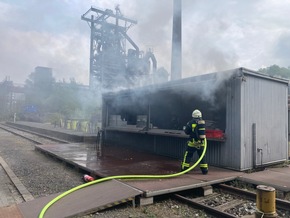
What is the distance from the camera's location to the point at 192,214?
4289 mm

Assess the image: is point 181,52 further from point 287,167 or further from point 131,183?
point 131,183

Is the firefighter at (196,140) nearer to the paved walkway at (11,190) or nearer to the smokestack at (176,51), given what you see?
the paved walkway at (11,190)

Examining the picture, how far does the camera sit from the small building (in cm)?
648

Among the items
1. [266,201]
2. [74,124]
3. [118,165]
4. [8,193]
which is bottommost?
[8,193]

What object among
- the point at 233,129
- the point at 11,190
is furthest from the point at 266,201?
the point at 11,190

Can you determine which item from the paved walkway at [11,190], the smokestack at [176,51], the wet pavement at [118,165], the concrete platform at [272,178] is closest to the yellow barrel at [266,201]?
the concrete platform at [272,178]

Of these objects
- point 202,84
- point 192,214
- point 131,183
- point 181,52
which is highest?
point 181,52

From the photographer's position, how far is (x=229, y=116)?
6652 mm

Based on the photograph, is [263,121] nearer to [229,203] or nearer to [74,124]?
[229,203]

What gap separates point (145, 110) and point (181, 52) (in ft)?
11.6

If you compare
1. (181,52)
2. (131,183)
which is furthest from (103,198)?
(181,52)

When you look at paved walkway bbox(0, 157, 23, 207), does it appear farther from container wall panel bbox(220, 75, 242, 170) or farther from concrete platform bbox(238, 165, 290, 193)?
container wall panel bbox(220, 75, 242, 170)

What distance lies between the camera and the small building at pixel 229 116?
6.48 meters

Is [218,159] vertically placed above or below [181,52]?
below
